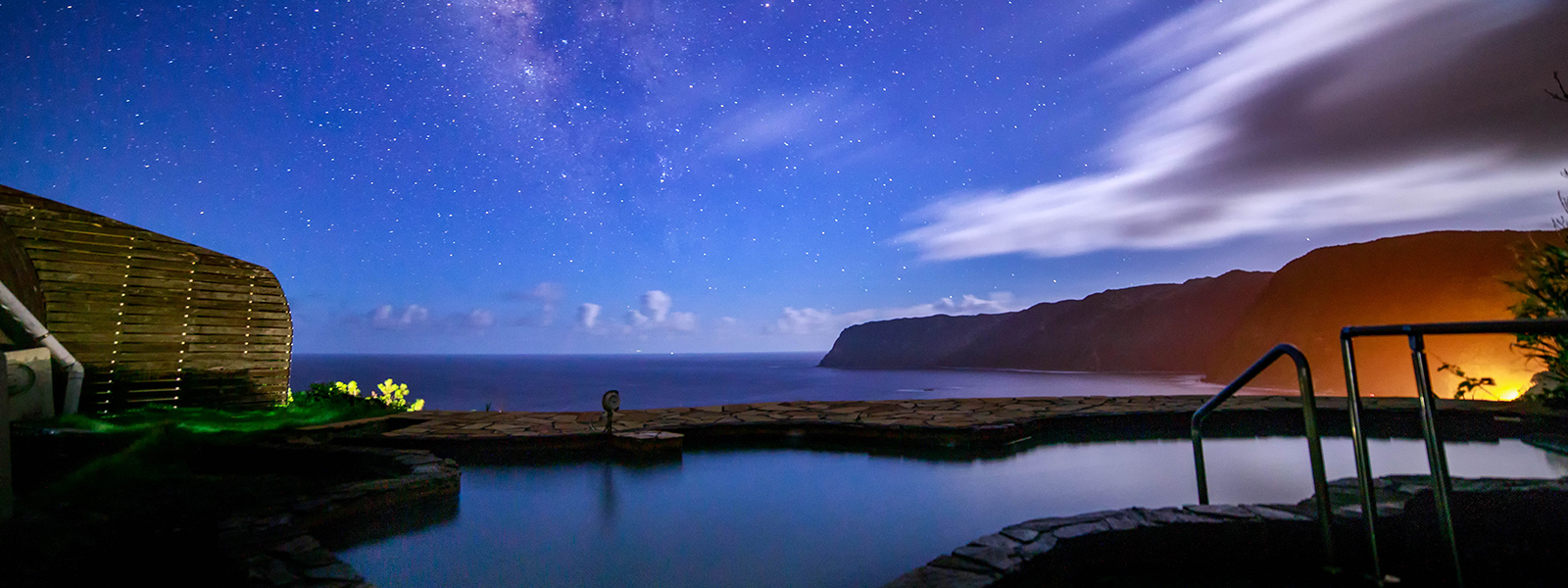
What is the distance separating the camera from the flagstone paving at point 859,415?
325 inches

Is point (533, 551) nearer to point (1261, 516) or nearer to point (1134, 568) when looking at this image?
point (1134, 568)

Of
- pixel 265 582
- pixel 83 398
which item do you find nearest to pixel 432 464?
pixel 265 582

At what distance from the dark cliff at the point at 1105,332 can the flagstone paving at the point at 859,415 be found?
103m

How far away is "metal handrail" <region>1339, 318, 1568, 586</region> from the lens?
2.25 m

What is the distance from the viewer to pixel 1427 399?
8.34ft

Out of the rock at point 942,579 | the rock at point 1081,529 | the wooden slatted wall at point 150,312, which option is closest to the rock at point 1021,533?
the rock at point 1081,529

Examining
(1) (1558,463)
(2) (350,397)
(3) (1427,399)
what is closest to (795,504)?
(3) (1427,399)

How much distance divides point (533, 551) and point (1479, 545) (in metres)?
5.23

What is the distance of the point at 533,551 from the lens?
4367 mm

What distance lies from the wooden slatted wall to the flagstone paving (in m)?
3.00

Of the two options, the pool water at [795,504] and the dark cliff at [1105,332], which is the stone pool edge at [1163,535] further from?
the dark cliff at [1105,332]

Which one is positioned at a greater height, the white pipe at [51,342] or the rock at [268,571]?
the white pipe at [51,342]

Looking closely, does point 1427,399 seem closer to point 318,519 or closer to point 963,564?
point 963,564

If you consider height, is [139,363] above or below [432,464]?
above
